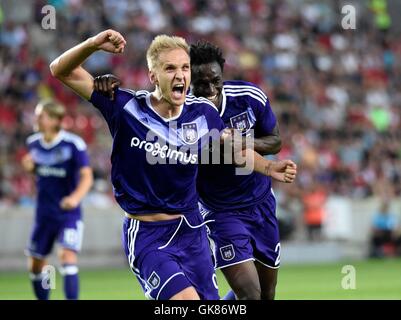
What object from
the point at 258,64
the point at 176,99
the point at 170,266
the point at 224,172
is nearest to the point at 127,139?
the point at 176,99

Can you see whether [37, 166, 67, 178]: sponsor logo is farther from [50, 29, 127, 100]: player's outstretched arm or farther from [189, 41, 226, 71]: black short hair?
[50, 29, 127, 100]: player's outstretched arm

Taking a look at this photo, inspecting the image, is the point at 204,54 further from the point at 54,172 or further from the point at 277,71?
the point at 277,71

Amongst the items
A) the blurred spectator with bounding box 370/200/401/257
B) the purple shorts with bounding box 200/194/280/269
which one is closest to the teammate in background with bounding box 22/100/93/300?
the purple shorts with bounding box 200/194/280/269

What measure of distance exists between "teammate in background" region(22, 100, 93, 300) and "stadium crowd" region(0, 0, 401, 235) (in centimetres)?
672

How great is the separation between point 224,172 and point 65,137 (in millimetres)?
4435

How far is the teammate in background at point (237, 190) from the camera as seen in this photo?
8.30 meters

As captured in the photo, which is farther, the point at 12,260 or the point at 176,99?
the point at 12,260

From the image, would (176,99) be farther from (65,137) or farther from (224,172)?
(65,137)

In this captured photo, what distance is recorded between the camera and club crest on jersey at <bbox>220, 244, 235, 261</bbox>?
27.9 feet

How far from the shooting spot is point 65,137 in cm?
1259

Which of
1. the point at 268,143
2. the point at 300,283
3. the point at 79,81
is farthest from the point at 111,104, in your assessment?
the point at 300,283

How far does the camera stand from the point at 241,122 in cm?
851

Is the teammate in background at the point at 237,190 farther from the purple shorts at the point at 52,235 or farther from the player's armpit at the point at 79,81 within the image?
the purple shorts at the point at 52,235
